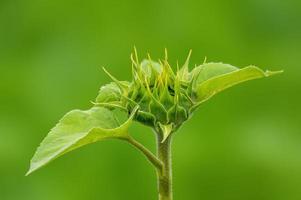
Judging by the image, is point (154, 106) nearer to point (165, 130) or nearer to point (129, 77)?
point (165, 130)

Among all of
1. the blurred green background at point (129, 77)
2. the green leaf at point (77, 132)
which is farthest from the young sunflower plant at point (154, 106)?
the blurred green background at point (129, 77)

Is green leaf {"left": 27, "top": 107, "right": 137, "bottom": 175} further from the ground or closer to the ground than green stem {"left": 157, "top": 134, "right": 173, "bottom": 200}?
further from the ground

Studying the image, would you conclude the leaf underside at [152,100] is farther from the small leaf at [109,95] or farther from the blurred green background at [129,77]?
the blurred green background at [129,77]

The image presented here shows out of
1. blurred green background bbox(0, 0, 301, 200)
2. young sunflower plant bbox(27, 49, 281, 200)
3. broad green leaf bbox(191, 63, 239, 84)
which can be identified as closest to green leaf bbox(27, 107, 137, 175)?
young sunflower plant bbox(27, 49, 281, 200)

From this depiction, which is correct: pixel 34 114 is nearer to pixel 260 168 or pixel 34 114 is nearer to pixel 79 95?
pixel 79 95

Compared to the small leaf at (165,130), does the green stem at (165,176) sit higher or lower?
lower

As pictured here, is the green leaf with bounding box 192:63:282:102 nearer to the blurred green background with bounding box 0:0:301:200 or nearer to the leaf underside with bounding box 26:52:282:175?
the leaf underside with bounding box 26:52:282:175

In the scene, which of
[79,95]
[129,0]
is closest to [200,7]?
[129,0]
